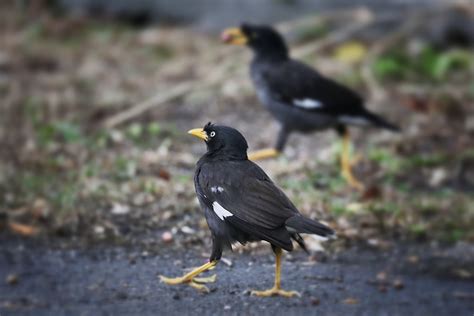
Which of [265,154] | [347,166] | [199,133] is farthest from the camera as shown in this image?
[265,154]

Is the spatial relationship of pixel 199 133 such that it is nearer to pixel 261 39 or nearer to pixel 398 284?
pixel 398 284

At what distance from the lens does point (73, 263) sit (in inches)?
215

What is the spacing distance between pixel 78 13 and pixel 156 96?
306 centimetres

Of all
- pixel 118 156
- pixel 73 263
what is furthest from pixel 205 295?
pixel 118 156

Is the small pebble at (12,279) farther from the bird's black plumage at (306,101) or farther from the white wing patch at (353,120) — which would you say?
the white wing patch at (353,120)

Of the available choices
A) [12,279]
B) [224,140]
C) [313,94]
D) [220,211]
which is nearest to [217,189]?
[220,211]

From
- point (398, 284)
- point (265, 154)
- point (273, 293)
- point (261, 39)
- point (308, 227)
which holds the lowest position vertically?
point (398, 284)

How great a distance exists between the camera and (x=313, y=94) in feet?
24.4

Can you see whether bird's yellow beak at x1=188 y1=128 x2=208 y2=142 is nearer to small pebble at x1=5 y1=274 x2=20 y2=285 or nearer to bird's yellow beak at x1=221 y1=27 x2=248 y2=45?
small pebble at x1=5 y1=274 x2=20 y2=285

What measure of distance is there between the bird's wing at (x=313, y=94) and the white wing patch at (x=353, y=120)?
3cm

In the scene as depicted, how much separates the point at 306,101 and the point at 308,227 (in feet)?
12.7

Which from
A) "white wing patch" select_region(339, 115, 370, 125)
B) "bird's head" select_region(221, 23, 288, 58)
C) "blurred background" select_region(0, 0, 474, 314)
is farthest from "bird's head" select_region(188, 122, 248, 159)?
"bird's head" select_region(221, 23, 288, 58)

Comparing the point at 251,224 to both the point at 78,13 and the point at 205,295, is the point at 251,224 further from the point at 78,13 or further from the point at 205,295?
the point at 78,13

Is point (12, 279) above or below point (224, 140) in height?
below
